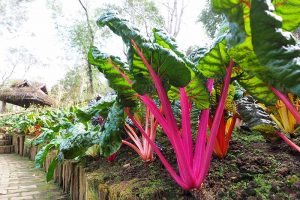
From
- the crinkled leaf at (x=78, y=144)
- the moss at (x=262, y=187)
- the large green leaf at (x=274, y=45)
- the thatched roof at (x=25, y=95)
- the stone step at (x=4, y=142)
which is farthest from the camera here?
the thatched roof at (x=25, y=95)

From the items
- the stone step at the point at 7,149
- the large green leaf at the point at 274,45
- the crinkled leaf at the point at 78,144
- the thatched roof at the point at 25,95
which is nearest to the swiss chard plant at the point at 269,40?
the large green leaf at the point at 274,45

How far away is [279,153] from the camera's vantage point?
4.21 ft

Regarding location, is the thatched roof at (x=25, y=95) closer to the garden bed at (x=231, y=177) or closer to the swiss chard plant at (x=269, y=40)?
the garden bed at (x=231, y=177)

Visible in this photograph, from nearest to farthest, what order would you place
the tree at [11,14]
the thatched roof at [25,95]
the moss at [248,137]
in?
the moss at [248,137]
the thatched roof at [25,95]
the tree at [11,14]

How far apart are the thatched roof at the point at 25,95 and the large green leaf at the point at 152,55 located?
14.9 meters

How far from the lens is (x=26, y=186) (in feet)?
10.7

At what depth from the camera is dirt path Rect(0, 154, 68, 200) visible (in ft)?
9.36

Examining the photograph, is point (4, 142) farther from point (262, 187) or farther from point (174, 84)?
point (262, 187)

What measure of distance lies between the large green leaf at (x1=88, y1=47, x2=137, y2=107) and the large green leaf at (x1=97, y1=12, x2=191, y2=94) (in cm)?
23

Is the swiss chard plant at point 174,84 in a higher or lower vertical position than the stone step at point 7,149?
higher

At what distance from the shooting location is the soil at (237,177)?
993 millimetres

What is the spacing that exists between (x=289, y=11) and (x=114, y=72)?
75 centimetres

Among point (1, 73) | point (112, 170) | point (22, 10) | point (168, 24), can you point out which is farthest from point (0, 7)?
point (112, 170)

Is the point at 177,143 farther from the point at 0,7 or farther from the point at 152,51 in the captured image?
the point at 0,7
